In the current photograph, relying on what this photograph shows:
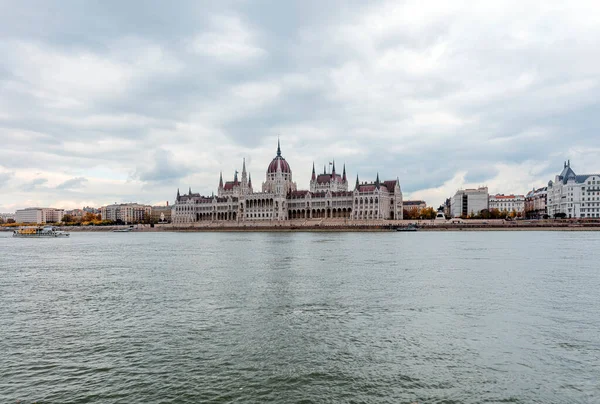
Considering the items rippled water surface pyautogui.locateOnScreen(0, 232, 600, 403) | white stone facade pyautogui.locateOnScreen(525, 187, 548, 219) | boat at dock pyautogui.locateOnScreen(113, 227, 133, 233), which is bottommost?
boat at dock pyautogui.locateOnScreen(113, 227, 133, 233)

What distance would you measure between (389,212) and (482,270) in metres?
108

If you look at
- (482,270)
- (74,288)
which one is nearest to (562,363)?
(482,270)

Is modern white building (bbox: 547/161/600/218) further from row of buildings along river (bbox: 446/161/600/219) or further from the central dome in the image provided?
the central dome

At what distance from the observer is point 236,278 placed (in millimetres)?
26047

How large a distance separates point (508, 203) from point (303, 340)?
186739 mm

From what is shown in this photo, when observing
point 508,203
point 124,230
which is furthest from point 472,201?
point 124,230

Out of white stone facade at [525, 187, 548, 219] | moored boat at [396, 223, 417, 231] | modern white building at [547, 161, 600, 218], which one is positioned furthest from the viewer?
white stone facade at [525, 187, 548, 219]

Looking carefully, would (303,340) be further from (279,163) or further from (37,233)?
(279,163)

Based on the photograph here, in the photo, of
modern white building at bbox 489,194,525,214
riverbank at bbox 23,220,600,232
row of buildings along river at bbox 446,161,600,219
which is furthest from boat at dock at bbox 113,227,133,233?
modern white building at bbox 489,194,525,214

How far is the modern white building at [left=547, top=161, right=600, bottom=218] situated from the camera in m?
116

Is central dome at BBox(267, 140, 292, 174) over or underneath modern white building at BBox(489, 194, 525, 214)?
over

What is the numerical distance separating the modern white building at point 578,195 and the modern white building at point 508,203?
5052 centimetres

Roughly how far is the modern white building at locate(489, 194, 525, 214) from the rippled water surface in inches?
6595

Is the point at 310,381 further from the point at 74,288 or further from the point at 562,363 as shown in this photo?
the point at 74,288
